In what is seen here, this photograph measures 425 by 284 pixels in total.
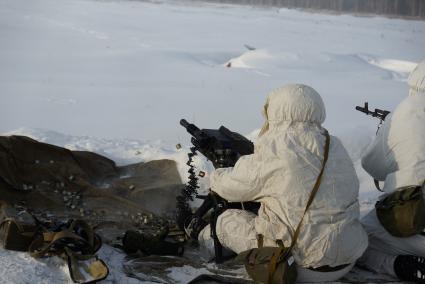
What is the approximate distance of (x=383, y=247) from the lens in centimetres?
319

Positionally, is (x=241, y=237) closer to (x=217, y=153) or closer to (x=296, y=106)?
→ (x=217, y=153)

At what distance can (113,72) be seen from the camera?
11672 millimetres

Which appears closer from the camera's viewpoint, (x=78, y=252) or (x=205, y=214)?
(x=78, y=252)

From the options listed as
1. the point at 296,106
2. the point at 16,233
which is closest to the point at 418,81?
the point at 296,106

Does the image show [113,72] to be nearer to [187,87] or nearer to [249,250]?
[187,87]

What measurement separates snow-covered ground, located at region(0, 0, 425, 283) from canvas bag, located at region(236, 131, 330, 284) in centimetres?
38

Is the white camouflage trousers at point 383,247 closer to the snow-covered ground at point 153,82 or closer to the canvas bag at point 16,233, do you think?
the snow-covered ground at point 153,82

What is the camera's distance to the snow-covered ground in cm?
562

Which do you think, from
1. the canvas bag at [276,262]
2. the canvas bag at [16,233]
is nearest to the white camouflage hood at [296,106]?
the canvas bag at [276,262]

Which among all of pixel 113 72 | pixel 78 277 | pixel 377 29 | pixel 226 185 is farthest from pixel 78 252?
pixel 377 29

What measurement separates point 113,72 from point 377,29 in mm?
21253

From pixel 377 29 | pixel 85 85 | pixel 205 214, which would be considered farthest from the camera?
pixel 377 29

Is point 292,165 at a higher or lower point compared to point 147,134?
higher

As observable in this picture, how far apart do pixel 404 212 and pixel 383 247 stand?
0.33m
